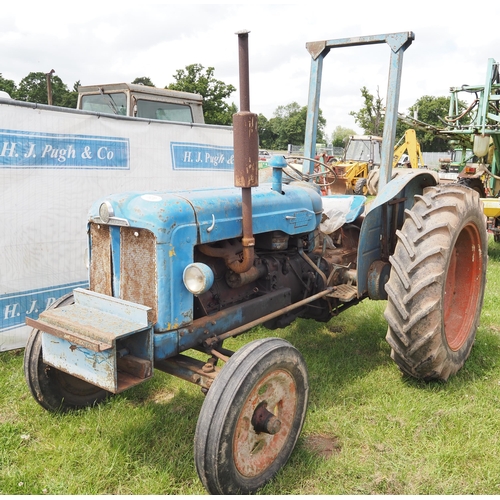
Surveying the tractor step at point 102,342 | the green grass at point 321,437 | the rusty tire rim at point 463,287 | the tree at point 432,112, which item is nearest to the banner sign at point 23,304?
the green grass at point 321,437

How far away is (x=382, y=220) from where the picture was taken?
3809 mm

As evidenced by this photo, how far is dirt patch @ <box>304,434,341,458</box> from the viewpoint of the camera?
273 cm

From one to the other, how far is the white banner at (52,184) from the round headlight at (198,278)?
2390 millimetres

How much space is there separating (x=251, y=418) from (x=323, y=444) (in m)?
0.67

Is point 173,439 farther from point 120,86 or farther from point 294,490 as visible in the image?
point 120,86

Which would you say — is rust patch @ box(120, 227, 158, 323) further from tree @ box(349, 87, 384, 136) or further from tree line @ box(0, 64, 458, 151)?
tree @ box(349, 87, 384, 136)

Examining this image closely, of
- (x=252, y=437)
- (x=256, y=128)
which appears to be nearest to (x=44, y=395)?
(x=252, y=437)

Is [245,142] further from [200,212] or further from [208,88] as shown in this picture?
[208,88]

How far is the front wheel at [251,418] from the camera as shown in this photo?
7.16ft

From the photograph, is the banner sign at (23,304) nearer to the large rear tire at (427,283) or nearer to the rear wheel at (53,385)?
the rear wheel at (53,385)

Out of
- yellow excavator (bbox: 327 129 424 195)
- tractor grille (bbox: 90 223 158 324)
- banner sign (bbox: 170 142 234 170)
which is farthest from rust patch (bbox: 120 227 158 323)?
yellow excavator (bbox: 327 129 424 195)

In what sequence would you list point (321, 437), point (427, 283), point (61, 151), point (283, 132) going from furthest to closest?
point (283, 132), point (61, 151), point (427, 283), point (321, 437)

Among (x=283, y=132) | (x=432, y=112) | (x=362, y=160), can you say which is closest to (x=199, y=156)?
(x=362, y=160)

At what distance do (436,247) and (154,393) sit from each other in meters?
2.13
